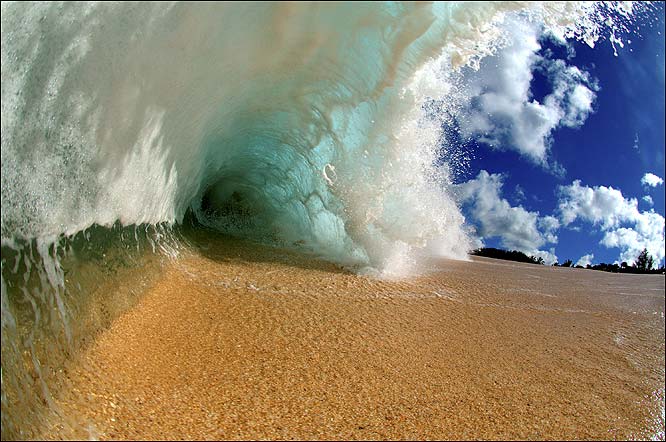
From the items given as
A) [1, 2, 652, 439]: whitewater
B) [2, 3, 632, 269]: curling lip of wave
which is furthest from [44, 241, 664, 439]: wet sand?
[2, 3, 632, 269]: curling lip of wave

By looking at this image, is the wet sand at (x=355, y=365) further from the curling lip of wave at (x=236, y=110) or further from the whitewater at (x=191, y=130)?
the curling lip of wave at (x=236, y=110)

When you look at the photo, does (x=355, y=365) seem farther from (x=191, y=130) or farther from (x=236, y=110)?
(x=236, y=110)

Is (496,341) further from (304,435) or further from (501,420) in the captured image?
(304,435)

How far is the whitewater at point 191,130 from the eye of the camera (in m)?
1.90

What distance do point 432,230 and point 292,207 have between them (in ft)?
8.59

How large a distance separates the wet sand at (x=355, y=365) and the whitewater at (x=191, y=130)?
0.74 ft

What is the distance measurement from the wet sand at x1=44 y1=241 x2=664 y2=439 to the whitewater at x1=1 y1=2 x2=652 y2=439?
225 millimetres

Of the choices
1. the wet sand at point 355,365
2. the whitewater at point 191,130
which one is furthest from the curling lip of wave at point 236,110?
the wet sand at point 355,365

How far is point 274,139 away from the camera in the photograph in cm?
604

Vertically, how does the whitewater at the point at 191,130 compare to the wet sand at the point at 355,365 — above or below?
above

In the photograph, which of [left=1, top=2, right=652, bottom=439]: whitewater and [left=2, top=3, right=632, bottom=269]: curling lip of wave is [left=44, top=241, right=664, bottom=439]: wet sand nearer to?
[left=1, top=2, right=652, bottom=439]: whitewater

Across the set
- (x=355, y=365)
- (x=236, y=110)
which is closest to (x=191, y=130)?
(x=236, y=110)

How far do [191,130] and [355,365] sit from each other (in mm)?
2435

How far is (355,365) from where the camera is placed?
2645 millimetres
